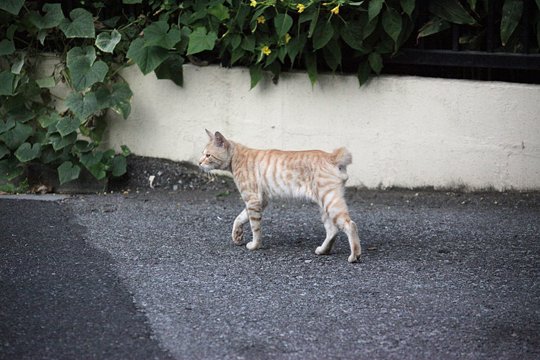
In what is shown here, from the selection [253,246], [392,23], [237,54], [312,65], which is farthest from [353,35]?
[253,246]

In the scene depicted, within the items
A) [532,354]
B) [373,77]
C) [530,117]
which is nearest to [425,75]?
[373,77]

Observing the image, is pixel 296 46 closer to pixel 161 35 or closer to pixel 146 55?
pixel 161 35

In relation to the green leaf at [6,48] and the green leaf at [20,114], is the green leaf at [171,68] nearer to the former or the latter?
the green leaf at [20,114]

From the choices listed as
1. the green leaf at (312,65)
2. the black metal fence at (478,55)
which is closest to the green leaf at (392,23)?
the black metal fence at (478,55)

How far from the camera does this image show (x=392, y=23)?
6.97m

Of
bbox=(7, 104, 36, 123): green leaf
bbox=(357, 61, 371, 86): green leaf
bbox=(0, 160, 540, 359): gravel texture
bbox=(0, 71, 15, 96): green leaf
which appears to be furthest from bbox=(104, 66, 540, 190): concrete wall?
bbox=(0, 71, 15, 96): green leaf

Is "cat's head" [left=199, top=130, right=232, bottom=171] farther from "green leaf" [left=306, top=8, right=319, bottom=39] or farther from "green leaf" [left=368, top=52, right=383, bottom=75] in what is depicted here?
"green leaf" [left=368, top=52, right=383, bottom=75]

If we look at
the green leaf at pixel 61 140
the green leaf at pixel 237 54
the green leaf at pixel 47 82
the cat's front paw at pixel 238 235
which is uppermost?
the green leaf at pixel 237 54

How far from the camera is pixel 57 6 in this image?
7902 millimetres

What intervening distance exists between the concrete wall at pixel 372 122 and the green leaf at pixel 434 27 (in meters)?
0.40

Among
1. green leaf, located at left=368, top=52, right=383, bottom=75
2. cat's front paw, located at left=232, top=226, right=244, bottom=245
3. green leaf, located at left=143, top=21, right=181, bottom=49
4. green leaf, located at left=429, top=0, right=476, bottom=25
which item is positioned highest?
green leaf, located at left=429, top=0, right=476, bottom=25

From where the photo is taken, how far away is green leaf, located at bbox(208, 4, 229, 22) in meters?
7.38

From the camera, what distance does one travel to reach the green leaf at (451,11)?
7.00m

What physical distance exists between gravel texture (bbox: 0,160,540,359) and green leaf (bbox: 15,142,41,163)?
57cm
